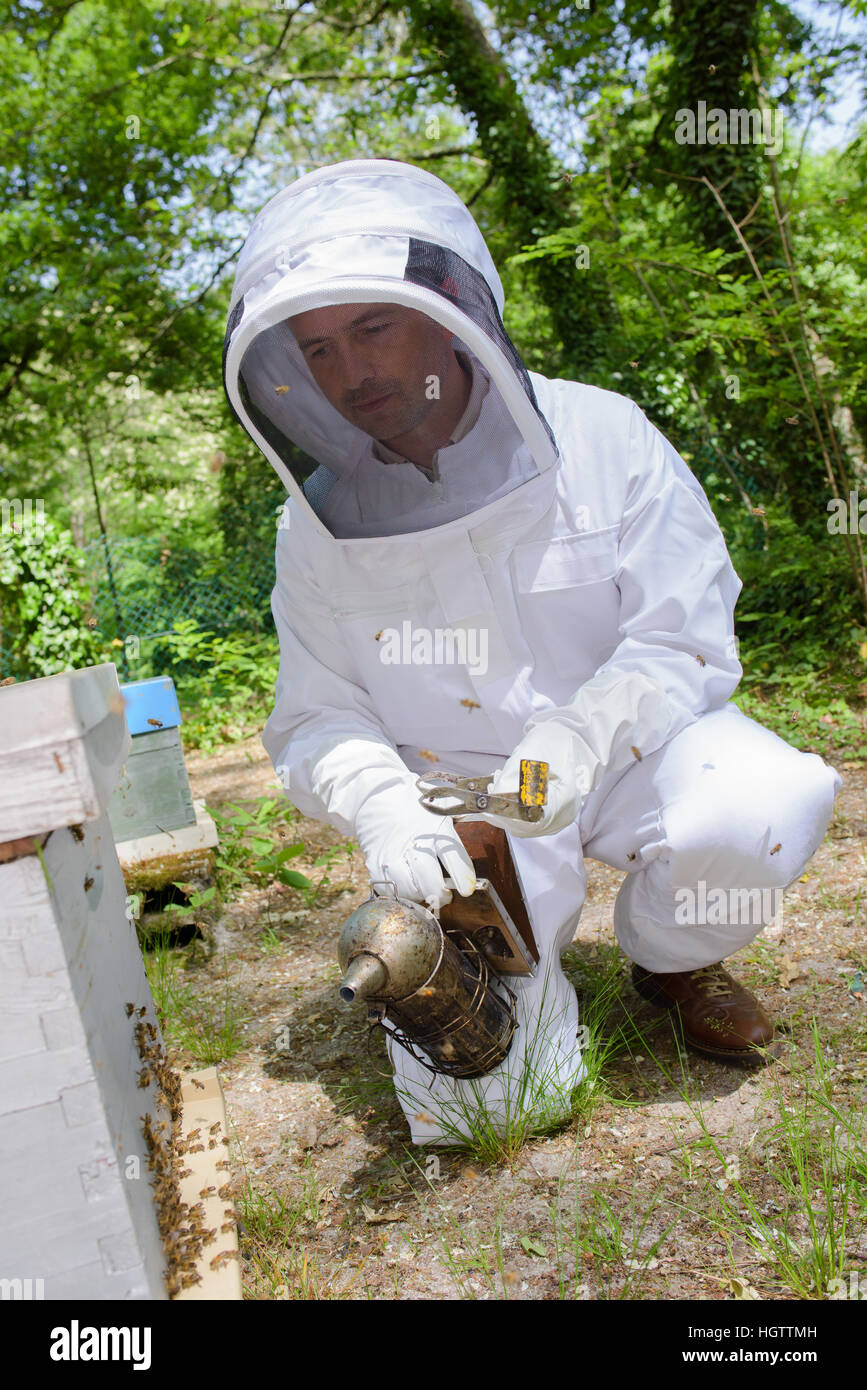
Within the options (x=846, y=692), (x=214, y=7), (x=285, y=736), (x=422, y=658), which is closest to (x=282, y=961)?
(x=285, y=736)

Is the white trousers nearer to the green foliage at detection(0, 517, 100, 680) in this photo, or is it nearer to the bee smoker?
the bee smoker

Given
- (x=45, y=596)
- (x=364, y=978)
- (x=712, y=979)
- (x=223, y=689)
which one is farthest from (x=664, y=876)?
(x=223, y=689)

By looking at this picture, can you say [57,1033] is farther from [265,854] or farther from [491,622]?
[265,854]

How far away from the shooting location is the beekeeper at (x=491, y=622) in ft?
6.28

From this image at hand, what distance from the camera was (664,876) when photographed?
202 cm

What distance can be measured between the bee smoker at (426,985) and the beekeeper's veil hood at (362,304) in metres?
0.89

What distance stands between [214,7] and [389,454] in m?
8.97

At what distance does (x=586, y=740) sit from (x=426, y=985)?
557 mm

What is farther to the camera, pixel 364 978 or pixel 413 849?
pixel 413 849

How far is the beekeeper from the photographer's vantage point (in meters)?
1.91

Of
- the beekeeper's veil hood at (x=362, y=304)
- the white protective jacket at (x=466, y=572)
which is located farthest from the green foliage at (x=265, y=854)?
the beekeeper's veil hood at (x=362, y=304)

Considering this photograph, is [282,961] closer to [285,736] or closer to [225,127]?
[285,736]

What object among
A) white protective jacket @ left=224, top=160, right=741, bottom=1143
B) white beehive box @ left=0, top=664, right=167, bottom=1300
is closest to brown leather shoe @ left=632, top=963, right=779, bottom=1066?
white protective jacket @ left=224, top=160, right=741, bottom=1143

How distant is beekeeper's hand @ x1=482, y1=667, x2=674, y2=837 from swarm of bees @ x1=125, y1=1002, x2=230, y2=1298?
70 cm
